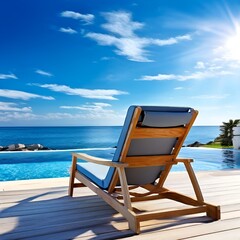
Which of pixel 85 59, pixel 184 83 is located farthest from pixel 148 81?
pixel 85 59

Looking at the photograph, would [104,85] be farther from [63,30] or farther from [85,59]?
[63,30]

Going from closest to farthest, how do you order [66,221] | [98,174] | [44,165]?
[66,221] < [98,174] < [44,165]

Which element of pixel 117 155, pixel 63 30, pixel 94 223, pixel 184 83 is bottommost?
pixel 94 223

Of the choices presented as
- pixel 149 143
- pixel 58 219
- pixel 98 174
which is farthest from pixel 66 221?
pixel 149 143

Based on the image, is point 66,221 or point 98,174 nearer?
point 66,221

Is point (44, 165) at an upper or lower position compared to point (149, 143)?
lower

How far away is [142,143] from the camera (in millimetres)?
2115

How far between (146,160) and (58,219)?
839 mm

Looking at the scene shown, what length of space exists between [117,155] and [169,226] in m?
0.64

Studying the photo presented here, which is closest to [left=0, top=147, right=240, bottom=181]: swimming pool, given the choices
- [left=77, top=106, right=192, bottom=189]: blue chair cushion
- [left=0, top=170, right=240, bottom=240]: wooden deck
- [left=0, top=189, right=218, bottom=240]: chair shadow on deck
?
[left=0, top=170, right=240, bottom=240]: wooden deck

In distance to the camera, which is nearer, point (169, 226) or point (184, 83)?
point (169, 226)

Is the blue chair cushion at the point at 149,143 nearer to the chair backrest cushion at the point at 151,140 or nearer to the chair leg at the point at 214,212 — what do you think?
the chair backrest cushion at the point at 151,140

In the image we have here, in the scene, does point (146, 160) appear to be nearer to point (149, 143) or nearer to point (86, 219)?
point (149, 143)

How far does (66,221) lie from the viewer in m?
2.07
